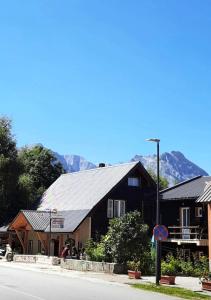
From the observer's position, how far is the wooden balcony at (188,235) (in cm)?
4072

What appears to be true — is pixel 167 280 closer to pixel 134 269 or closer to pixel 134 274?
pixel 134 274

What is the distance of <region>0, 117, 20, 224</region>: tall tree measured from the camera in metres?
58.7

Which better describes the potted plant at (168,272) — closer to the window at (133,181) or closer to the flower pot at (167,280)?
the flower pot at (167,280)

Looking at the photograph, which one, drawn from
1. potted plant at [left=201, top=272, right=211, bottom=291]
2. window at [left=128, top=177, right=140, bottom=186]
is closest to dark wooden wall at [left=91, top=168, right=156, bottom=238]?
window at [left=128, top=177, right=140, bottom=186]

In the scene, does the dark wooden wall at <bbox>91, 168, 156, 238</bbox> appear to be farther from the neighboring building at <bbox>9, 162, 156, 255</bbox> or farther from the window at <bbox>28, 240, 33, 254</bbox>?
the window at <bbox>28, 240, 33, 254</bbox>

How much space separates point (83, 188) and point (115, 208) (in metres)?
5.37

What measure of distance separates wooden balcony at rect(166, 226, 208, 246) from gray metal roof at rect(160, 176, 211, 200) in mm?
2672

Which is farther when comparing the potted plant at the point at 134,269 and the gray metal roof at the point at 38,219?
the gray metal roof at the point at 38,219

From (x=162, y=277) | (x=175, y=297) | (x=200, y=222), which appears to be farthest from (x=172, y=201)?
(x=175, y=297)

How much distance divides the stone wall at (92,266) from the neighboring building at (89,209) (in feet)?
28.4

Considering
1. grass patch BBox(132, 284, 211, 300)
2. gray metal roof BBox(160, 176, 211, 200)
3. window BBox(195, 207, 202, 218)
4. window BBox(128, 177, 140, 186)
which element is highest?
window BBox(128, 177, 140, 186)

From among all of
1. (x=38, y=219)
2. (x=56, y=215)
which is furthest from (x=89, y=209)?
(x=38, y=219)

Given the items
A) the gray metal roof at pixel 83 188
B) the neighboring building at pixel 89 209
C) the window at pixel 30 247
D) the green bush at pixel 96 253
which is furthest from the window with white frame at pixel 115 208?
the green bush at pixel 96 253

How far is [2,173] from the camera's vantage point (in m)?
59.0
